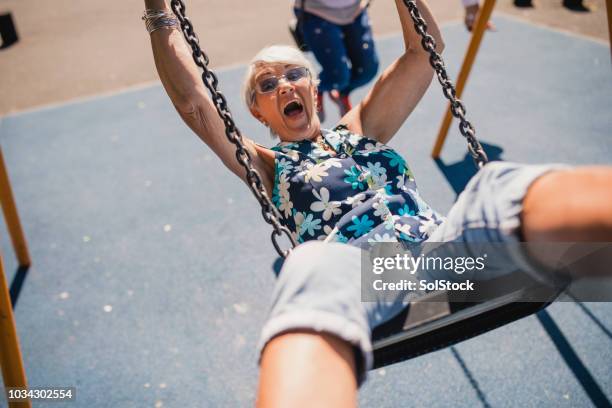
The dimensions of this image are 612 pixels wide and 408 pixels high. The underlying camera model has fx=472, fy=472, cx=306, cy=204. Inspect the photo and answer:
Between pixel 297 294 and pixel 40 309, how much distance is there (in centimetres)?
217

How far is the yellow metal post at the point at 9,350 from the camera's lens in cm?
170

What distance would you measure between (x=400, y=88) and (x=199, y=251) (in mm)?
1645

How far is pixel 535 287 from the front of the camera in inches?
47.6

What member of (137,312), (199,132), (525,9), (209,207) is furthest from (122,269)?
(525,9)

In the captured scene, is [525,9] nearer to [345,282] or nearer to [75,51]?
[75,51]

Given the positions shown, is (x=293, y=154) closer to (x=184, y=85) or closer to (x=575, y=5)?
(x=184, y=85)

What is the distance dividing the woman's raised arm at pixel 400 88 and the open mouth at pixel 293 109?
19 centimetres

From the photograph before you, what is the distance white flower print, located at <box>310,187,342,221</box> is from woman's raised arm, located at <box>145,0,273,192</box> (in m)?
0.25

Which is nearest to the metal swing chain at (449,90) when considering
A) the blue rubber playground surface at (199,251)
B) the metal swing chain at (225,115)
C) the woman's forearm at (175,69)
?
the metal swing chain at (225,115)

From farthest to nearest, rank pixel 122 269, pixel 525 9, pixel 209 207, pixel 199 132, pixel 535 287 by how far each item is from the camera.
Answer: pixel 525 9 → pixel 209 207 → pixel 122 269 → pixel 199 132 → pixel 535 287

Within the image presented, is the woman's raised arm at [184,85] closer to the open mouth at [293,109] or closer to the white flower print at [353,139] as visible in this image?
the open mouth at [293,109]

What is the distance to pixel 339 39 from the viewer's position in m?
3.46

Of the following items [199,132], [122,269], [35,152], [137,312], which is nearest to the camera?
[199,132]

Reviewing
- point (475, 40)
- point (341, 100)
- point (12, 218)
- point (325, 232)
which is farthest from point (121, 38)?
point (325, 232)
